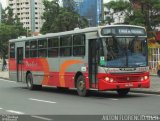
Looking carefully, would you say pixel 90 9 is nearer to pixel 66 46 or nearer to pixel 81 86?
pixel 66 46

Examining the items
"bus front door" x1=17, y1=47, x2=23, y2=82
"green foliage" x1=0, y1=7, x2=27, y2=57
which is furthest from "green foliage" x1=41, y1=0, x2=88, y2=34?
"green foliage" x1=0, y1=7, x2=27, y2=57

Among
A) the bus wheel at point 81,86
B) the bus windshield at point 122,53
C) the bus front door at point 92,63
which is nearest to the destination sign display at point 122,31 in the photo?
the bus windshield at point 122,53

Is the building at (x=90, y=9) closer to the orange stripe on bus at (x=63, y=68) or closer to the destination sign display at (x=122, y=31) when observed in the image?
the orange stripe on bus at (x=63, y=68)

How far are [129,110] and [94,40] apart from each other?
5.96m

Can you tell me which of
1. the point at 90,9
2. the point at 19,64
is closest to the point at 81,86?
the point at 19,64

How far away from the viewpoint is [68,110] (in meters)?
16.0

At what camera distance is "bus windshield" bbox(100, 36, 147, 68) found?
20.1 metres

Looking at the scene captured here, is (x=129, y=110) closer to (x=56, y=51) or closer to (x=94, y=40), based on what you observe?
(x=94, y=40)

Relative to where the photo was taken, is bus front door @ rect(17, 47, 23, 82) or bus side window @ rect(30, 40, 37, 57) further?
bus front door @ rect(17, 47, 23, 82)

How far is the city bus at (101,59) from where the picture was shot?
20141 millimetres

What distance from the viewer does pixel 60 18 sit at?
48125 mm

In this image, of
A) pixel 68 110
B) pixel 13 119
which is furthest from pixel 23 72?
pixel 13 119

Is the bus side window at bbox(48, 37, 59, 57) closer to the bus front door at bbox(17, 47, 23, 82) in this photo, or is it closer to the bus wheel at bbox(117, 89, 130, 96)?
the bus wheel at bbox(117, 89, 130, 96)

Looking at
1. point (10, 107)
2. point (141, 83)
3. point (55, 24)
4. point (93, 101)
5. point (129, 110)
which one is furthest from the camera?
point (55, 24)
